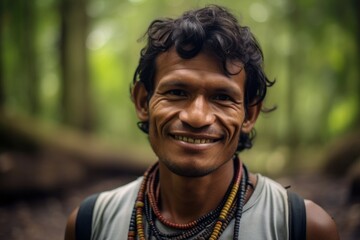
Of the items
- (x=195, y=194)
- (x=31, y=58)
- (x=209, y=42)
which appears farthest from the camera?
(x=31, y=58)

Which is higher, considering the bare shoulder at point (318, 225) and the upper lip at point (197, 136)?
the upper lip at point (197, 136)

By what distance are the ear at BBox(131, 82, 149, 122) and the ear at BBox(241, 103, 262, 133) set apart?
1.83 feet

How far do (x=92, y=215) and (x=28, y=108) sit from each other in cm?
1080

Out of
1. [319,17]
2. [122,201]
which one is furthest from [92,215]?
[319,17]

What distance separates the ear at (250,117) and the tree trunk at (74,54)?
733cm

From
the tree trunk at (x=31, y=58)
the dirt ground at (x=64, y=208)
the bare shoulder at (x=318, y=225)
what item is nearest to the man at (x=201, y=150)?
the bare shoulder at (x=318, y=225)

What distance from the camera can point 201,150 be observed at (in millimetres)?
2270

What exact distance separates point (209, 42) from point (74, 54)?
7.62 metres

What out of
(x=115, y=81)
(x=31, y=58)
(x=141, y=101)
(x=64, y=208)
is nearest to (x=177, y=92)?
(x=141, y=101)

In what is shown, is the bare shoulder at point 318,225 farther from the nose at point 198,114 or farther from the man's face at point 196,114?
the nose at point 198,114

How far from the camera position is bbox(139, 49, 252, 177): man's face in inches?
89.3

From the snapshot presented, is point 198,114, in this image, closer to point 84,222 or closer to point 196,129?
point 196,129

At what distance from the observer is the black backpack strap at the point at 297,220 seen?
2.18m

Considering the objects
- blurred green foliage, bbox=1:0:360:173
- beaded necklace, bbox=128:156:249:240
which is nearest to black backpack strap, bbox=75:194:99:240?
beaded necklace, bbox=128:156:249:240
